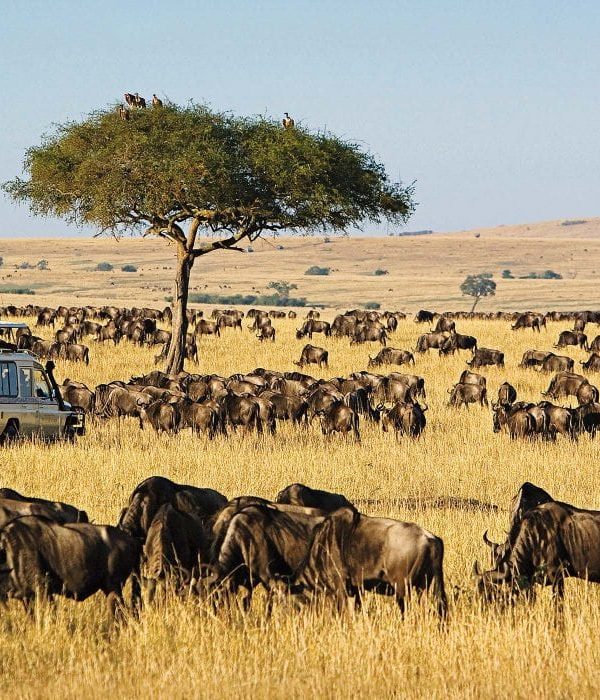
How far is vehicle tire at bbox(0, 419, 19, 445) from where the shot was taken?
16.9 m

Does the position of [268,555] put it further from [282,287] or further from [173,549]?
[282,287]

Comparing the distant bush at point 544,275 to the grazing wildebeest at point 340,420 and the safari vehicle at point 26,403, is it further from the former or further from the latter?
the safari vehicle at point 26,403

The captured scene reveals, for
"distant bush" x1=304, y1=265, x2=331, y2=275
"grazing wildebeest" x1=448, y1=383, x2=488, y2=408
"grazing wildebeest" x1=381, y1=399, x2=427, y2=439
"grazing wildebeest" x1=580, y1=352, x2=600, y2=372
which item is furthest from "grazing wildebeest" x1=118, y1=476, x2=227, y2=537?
"distant bush" x1=304, y1=265, x2=331, y2=275

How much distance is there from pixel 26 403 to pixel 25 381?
319 millimetres

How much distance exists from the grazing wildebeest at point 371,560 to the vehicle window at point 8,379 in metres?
9.60

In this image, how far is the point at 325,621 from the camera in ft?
26.1

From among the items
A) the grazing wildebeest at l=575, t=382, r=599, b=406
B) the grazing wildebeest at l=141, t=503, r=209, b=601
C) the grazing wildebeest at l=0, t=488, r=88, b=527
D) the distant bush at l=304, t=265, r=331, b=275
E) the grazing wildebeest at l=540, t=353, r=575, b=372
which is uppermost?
the distant bush at l=304, t=265, r=331, b=275

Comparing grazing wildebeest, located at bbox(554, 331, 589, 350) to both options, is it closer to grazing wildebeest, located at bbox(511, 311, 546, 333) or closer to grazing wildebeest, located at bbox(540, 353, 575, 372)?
grazing wildebeest, located at bbox(511, 311, 546, 333)

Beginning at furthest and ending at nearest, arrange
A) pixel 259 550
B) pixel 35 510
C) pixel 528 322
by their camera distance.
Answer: pixel 528 322, pixel 35 510, pixel 259 550

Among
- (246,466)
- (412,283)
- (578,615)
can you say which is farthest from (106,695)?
(412,283)

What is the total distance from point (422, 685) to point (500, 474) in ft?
29.9

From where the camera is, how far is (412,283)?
123 metres

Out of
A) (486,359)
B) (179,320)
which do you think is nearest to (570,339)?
(486,359)

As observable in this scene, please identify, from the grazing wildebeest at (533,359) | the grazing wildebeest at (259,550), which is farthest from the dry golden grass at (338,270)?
the grazing wildebeest at (259,550)
